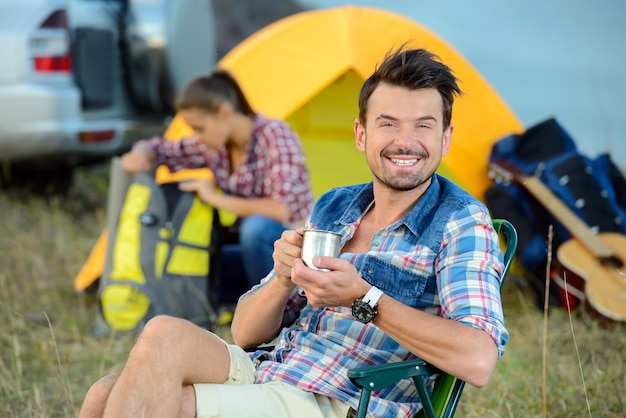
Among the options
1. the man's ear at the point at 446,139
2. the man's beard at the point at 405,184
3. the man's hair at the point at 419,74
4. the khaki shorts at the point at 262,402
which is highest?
the man's hair at the point at 419,74

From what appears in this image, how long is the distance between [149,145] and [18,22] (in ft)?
5.29

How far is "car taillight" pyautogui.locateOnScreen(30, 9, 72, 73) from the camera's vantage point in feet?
18.8

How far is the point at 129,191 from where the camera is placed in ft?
14.6

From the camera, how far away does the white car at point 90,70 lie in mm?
5742

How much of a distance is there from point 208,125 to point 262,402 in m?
2.48

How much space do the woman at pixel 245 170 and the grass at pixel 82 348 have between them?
2.23 feet

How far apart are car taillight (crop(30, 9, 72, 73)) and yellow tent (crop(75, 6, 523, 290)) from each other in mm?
1160

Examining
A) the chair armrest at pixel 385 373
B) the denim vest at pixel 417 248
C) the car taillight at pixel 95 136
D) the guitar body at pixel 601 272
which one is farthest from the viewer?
the car taillight at pixel 95 136

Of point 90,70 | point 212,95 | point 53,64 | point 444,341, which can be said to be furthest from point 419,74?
point 90,70

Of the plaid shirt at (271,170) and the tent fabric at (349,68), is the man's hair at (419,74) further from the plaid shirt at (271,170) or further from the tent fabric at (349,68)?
the tent fabric at (349,68)

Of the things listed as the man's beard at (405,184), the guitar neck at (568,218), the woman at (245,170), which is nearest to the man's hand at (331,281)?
the man's beard at (405,184)

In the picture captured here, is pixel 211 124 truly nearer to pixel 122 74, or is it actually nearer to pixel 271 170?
pixel 271 170

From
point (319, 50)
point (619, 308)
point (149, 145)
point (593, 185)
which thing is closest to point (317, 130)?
point (319, 50)

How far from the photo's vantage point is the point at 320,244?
188 cm
